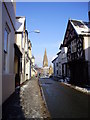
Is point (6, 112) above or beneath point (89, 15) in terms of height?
beneath

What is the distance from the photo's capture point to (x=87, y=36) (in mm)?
16891

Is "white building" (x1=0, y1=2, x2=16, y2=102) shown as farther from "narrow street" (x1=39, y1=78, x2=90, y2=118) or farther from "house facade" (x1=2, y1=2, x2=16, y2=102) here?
"narrow street" (x1=39, y1=78, x2=90, y2=118)

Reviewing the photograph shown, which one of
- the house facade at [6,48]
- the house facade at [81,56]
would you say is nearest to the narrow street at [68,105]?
the house facade at [6,48]

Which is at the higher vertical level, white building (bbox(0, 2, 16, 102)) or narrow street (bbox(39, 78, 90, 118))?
white building (bbox(0, 2, 16, 102))

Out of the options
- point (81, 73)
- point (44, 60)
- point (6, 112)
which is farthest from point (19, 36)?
point (44, 60)

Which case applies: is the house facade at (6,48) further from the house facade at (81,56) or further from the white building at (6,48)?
the house facade at (81,56)

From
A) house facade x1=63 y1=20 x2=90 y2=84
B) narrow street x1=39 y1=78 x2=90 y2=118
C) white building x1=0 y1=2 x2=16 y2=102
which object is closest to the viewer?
narrow street x1=39 y1=78 x2=90 y2=118

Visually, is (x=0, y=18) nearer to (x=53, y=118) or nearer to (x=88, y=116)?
(x=53, y=118)

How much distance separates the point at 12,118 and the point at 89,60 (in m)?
13.3

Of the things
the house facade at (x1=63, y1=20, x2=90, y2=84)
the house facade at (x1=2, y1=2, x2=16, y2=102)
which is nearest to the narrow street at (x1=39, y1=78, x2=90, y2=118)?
the house facade at (x1=2, y1=2, x2=16, y2=102)

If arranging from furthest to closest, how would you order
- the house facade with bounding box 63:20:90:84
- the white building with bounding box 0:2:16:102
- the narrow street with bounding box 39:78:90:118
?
the house facade with bounding box 63:20:90:84, the white building with bounding box 0:2:16:102, the narrow street with bounding box 39:78:90:118

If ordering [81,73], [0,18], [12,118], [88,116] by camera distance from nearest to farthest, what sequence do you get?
[12,118]
[88,116]
[0,18]
[81,73]

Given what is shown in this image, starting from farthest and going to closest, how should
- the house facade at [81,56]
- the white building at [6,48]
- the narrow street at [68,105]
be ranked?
the house facade at [81,56] → the white building at [6,48] → the narrow street at [68,105]

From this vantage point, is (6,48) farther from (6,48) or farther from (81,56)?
(81,56)
